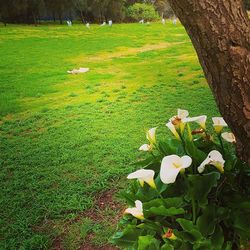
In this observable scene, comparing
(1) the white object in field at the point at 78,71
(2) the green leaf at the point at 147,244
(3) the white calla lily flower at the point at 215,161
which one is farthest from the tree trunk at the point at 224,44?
(1) the white object in field at the point at 78,71

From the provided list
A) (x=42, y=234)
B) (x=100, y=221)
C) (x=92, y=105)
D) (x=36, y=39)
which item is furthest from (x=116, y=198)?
(x=36, y=39)

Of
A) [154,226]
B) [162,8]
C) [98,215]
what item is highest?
[162,8]

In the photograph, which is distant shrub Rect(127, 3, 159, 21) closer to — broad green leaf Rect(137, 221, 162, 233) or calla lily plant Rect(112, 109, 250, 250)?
calla lily plant Rect(112, 109, 250, 250)

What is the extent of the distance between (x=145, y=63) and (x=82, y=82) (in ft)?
8.00

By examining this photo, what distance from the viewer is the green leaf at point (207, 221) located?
180 cm

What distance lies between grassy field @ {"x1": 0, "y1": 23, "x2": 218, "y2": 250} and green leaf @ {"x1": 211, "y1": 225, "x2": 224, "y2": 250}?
1104 mm

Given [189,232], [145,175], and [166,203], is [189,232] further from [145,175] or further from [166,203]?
[145,175]

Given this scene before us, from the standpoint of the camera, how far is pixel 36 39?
17.3 metres

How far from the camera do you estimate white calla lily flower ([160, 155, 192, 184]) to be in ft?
5.75

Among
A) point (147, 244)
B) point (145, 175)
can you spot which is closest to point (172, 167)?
point (145, 175)

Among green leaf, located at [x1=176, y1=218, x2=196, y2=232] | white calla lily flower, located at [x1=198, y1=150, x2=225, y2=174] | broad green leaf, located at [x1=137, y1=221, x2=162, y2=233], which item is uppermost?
white calla lily flower, located at [x1=198, y1=150, x2=225, y2=174]

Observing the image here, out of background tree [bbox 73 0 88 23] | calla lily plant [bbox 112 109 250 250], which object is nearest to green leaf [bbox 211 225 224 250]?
calla lily plant [bbox 112 109 250 250]

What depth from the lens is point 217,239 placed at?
1800 mm

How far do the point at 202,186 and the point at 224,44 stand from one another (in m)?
0.71
